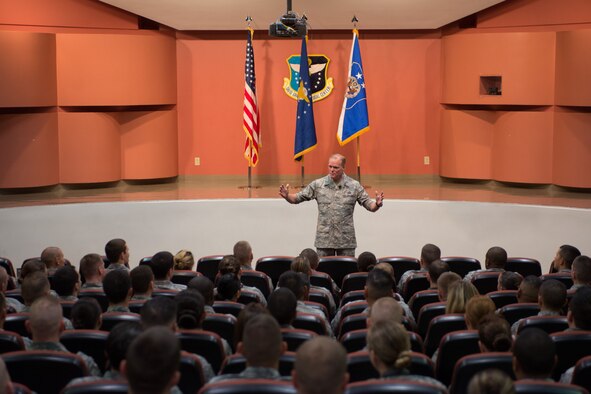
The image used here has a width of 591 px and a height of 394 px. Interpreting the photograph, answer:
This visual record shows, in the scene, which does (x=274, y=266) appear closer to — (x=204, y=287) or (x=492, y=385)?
(x=204, y=287)

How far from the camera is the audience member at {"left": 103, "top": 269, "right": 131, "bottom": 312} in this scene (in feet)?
16.8

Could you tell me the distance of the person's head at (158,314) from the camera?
4.08m

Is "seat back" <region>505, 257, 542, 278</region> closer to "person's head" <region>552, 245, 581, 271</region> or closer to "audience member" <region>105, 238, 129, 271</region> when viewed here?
"person's head" <region>552, 245, 581, 271</region>

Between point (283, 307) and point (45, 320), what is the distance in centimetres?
116

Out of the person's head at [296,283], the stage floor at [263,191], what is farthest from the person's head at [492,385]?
the stage floor at [263,191]

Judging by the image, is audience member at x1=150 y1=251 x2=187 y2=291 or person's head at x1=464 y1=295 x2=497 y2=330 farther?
audience member at x1=150 y1=251 x2=187 y2=291

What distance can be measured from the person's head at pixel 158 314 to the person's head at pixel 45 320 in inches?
15.9

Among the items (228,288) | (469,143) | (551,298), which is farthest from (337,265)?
(469,143)

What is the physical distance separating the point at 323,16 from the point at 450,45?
199cm

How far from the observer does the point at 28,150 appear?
1266 cm

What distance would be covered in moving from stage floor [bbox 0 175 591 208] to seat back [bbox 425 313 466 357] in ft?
22.6

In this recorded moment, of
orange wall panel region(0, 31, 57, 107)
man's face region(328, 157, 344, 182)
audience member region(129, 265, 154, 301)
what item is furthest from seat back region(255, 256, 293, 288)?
orange wall panel region(0, 31, 57, 107)

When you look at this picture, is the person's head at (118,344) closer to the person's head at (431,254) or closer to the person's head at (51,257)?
the person's head at (51,257)

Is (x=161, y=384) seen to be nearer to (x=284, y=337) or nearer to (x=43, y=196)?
(x=284, y=337)
